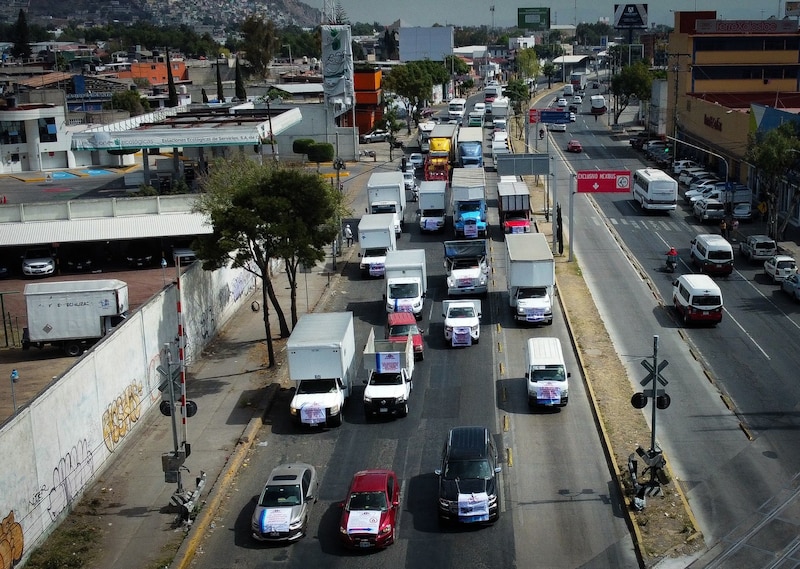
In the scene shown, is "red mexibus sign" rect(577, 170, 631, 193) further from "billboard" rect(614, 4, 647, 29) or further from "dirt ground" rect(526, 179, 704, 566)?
"billboard" rect(614, 4, 647, 29)

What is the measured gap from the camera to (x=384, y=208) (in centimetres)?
6594

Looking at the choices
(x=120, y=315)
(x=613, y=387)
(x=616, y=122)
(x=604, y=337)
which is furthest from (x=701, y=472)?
(x=616, y=122)

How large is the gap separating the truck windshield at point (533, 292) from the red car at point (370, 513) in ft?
66.2

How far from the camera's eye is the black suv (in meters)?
26.6

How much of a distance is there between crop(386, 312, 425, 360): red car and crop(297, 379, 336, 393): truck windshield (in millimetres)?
6043

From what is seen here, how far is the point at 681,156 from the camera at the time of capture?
323 ft

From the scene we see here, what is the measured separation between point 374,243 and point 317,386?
2087cm

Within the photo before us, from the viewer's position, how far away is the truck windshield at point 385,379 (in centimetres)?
3603

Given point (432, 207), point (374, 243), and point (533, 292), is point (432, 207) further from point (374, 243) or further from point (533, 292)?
point (533, 292)

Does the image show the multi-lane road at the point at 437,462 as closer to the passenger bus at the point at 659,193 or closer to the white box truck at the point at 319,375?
the white box truck at the point at 319,375

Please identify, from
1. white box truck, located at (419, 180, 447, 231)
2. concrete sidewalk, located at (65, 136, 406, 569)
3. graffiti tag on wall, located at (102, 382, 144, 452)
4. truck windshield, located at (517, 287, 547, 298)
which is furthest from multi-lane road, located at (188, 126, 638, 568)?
white box truck, located at (419, 180, 447, 231)

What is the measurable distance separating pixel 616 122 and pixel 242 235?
95.8 meters

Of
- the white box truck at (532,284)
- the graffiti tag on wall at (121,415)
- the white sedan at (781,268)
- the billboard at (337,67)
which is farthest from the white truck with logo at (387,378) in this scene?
the billboard at (337,67)

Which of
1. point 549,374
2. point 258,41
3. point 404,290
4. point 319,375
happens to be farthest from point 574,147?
point 258,41
